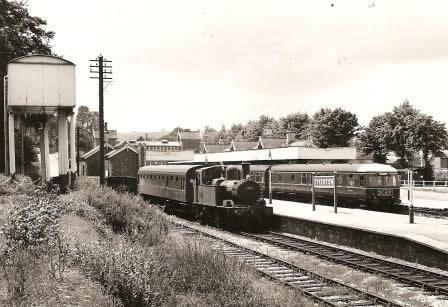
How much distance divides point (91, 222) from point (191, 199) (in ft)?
32.3

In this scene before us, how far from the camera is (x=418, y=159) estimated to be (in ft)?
293

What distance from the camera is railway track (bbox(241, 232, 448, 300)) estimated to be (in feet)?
35.1

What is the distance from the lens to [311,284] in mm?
10859

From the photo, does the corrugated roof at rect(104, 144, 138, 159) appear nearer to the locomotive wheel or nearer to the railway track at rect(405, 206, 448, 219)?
the locomotive wheel

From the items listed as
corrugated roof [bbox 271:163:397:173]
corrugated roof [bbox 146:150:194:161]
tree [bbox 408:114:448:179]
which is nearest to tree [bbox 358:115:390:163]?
tree [bbox 408:114:448:179]

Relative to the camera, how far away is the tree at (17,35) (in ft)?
106

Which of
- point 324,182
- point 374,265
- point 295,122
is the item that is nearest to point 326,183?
point 324,182

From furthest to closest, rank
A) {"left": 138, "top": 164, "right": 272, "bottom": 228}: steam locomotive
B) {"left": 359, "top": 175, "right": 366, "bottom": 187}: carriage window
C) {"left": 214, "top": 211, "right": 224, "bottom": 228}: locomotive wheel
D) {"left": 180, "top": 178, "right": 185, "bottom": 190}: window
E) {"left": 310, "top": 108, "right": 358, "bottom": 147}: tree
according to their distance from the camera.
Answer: {"left": 310, "top": 108, "right": 358, "bottom": 147}: tree
{"left": 359, "top": 175, "right": 366, "bottom": 187}: carriage window
{"left": 180, "top": 178, "right": 185, "bottom": 190}: window
{"left": 214, "top": 211, "right": 224, "bottom": 228}: locomotive wheel
{"left": 138, "top": 164, "right": 272, "bottom": 228}: steam locomotive

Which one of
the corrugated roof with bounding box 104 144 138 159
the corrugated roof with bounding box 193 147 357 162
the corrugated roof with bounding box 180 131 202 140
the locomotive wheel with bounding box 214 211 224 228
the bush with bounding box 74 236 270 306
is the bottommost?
the locomotive wheel with bounding box 214 211 224 228

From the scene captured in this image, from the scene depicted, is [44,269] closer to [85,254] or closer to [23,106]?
[85,254]

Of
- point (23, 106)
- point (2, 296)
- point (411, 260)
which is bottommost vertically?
point (411, 260)

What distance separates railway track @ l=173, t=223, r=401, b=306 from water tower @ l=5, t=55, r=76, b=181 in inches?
458

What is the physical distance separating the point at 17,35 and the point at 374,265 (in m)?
29.1

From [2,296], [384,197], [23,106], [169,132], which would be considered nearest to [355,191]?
[384,197]
